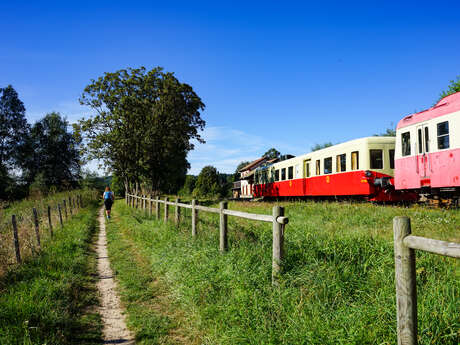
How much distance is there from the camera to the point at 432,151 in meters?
10.1

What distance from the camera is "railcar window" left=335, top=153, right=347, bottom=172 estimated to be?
47.3 ft

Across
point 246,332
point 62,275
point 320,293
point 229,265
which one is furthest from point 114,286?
point 320,293

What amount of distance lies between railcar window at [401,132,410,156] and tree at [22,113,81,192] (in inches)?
1821

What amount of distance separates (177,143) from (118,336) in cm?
2353

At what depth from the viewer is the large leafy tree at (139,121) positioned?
82.9 feet

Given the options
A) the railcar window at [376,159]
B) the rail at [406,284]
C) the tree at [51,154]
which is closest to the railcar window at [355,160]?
the railcar window at [376,159]

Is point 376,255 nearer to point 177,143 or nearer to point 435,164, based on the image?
point 435,164

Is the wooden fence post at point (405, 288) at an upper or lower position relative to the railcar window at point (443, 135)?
lower

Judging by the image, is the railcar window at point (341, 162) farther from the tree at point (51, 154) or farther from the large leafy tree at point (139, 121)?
the tree at point (51, 154)

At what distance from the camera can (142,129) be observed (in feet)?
83.1

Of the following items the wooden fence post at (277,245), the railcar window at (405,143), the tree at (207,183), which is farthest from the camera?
the tree at (207,183)

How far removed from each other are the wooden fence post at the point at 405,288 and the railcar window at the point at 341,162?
12884 mm

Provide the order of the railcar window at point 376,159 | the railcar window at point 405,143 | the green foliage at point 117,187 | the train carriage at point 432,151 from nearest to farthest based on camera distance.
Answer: the train carriage at point 432,151 → the railcar window at point 405,143 → the railcar window at point 376,159 → the green foliage at point 117,187

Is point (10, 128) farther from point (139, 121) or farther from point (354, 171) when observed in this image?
point (354, 171)
